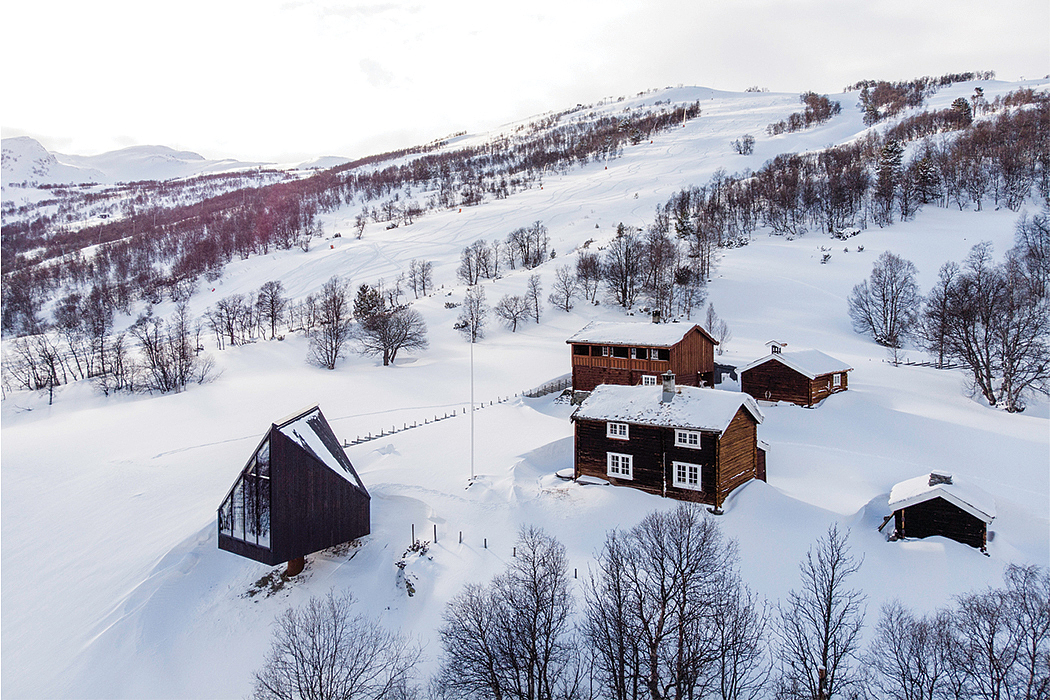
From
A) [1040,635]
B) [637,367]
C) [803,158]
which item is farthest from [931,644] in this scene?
[803,158]

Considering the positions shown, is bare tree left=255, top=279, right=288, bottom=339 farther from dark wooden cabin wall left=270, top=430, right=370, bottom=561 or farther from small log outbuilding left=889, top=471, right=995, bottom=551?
small log outbuilding left=889, top=471, right=995, bottom=551

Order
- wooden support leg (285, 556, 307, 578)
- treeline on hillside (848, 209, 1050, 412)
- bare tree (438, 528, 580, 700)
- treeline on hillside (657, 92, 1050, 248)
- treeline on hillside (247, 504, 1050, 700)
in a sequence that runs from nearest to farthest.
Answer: treeline on hillside (247, 504, 1050, 700) < bare tree (438, 528, 580, 700) < wooden support leg (285, 556, 307, 578) < treeline on hillside (848, 209, 1050, 412) < treeline on hillside (657, 92, 1050, 248)

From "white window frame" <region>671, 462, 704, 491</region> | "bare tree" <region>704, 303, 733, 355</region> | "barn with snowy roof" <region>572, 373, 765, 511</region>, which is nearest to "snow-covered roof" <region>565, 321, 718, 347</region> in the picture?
"barn with snowy roof" <region>572, 373, 765, 511</region>

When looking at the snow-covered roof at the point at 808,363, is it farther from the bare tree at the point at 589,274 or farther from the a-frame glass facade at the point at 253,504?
the a-frame glass facade at the point at 253,504

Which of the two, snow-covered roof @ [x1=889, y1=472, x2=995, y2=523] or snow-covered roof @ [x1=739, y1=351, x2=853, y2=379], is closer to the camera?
snow-covered roof @ [x1=889, y1=472, x2=995, y2=523]

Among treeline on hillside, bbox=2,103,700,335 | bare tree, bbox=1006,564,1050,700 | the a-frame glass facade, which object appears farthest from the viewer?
treeline on hillside, bbox=2,103,700,335

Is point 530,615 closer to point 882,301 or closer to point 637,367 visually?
point 637,367

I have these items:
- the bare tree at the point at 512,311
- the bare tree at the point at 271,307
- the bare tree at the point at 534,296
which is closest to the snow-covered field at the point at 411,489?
the bare tree at the point at 512,311

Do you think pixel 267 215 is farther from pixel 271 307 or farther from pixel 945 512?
pixel 945 512
